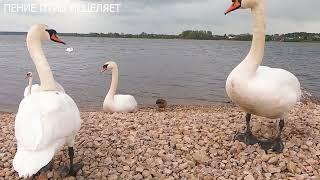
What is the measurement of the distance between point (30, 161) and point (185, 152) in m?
2.66

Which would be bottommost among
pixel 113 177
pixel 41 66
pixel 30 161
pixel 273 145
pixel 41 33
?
pixel 113 177

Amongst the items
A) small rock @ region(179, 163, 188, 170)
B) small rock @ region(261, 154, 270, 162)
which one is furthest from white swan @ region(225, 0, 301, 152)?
small rock @ region(179, 163, 188, 170)

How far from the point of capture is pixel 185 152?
6.23 meters

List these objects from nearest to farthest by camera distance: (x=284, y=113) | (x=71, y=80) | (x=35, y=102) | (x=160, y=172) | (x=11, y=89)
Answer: (x=35, y=102) → (x=160, y=172) → (x=284, y=113) → (x=11, y=89) → (x=71, y=80)

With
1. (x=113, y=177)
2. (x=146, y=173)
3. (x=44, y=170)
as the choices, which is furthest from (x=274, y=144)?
(x=44, y=170)

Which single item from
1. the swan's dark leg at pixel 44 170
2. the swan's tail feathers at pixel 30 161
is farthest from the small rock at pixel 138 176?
the swan's tail feathers at pixel 30 161

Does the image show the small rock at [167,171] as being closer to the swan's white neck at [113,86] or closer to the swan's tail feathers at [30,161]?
the swan's tail feathers at [30,161]

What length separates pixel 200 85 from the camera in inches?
934

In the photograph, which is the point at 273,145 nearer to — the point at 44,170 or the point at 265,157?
the point at 265,157

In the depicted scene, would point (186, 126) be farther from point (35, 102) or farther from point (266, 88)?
point (35, 102)

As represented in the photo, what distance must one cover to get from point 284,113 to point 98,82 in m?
19.7

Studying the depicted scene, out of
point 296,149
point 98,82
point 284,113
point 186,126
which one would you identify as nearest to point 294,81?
point 284,113

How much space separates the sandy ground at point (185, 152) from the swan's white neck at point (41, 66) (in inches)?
44.2

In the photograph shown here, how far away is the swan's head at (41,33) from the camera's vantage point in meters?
6.21
